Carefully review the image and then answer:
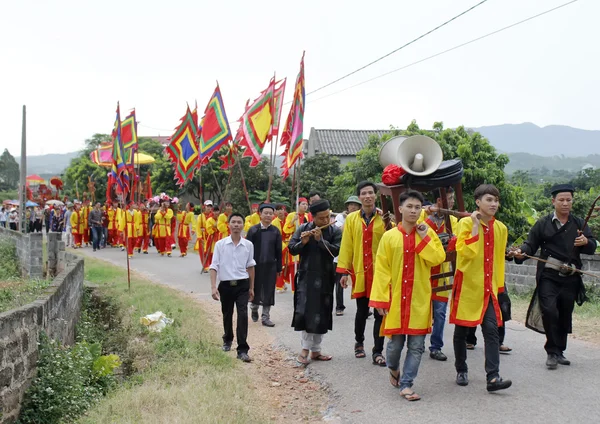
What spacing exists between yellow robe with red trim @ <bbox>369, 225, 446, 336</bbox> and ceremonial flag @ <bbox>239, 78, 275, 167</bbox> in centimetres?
724

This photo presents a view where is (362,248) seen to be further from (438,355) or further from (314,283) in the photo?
(438,355)

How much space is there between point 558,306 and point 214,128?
929cm

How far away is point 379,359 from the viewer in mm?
7051

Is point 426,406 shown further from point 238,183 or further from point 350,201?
point 238,183

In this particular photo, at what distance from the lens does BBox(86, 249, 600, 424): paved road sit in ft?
17.5

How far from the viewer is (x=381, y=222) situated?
7309 mm

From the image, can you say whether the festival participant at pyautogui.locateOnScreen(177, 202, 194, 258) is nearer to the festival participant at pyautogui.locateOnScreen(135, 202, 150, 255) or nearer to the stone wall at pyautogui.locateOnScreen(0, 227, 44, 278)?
the festival participant at pyautogui.locateOnScreen(135, 202, 150, 255)

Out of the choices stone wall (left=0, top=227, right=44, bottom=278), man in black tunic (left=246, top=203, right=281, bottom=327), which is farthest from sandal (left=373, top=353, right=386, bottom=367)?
stone wall (left=0, top=227, right=44, bottom=278)

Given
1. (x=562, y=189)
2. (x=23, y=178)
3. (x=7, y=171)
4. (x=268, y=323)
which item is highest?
(x=7, y=171)

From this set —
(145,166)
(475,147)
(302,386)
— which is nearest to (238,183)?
(475,147)

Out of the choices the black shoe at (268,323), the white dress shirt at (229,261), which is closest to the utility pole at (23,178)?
the black shoe at (268,323)

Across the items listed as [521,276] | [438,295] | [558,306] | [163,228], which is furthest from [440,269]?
[163,228]

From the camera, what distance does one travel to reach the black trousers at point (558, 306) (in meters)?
6.80

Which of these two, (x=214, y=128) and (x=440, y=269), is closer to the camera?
(x=440, y=269)
